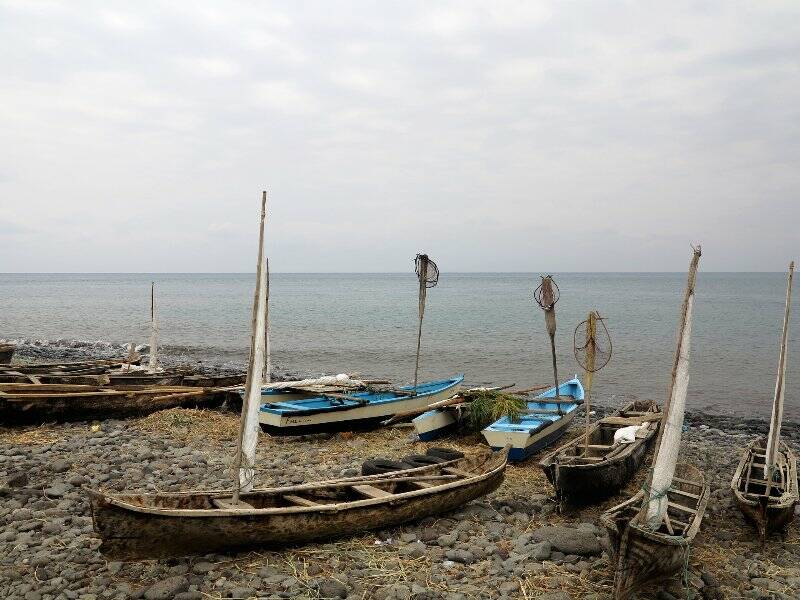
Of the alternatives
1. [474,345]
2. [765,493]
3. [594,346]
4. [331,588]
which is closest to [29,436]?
[331,588]

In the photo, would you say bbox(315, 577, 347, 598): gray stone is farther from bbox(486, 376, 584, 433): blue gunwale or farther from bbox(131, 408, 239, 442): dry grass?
bbox(131, 408, 239, 442): dry grass

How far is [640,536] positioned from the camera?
6828 millimetres

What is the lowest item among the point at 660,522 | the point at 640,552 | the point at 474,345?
the point at 474,345

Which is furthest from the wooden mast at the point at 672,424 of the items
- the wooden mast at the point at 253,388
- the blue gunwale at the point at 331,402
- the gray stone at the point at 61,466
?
the gray stone at the point at 61,466

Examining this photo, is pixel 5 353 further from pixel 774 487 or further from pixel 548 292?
pixel 774 487

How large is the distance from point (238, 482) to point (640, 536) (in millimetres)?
4879

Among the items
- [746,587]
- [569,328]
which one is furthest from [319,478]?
[569,328]

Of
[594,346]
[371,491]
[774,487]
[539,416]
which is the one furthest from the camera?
[539,416]

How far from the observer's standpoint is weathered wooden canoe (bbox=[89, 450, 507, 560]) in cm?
702

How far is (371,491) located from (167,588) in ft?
10.2

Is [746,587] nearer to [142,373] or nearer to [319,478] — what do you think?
[319,478]

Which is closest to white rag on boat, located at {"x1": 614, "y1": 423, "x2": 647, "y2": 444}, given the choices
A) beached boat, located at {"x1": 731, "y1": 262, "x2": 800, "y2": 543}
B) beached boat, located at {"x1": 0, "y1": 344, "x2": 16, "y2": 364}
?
beached boat, located at {"x1": 731, "y1": 262, "x2": 800, "y2": 543}

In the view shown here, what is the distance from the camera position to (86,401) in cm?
1588

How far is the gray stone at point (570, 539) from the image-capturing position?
8328mm
